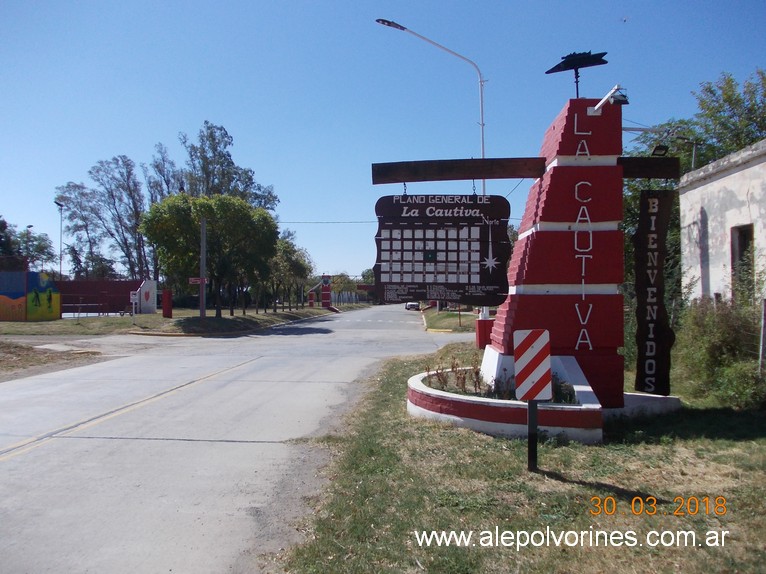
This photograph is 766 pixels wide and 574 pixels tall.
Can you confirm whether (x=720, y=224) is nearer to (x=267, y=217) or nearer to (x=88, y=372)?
(x=88, y=372)

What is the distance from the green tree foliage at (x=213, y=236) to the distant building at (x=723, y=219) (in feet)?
92.7

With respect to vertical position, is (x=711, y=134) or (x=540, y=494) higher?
(x=711, y=134)

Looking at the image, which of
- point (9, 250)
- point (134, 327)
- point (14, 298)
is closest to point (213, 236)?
point (134, 327)

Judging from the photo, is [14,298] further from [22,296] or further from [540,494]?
[540,494]

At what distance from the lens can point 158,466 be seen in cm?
686

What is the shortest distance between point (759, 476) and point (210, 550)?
16.1 feet

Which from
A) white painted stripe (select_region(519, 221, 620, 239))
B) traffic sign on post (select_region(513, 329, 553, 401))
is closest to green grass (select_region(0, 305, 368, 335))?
white painted stripe (select_region(519, 221, 620, 239))

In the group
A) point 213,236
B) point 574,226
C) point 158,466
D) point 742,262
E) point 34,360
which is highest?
point 213,236

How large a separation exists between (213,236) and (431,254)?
97.3ft

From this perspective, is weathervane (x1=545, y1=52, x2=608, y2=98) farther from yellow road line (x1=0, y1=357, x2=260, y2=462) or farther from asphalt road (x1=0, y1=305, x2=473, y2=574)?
yellow road line (x1=0, y1=357, x2=260, y2=462)

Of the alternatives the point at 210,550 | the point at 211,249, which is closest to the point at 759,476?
the point at 210,550

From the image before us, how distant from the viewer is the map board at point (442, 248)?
382 inches

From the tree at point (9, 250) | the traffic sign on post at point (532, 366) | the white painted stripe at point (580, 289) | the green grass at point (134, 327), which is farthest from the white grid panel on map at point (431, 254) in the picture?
the tree at point (9, 250)

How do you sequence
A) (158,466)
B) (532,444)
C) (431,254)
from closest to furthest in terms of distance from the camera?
(532,444) → (158,466) → (431,254)
